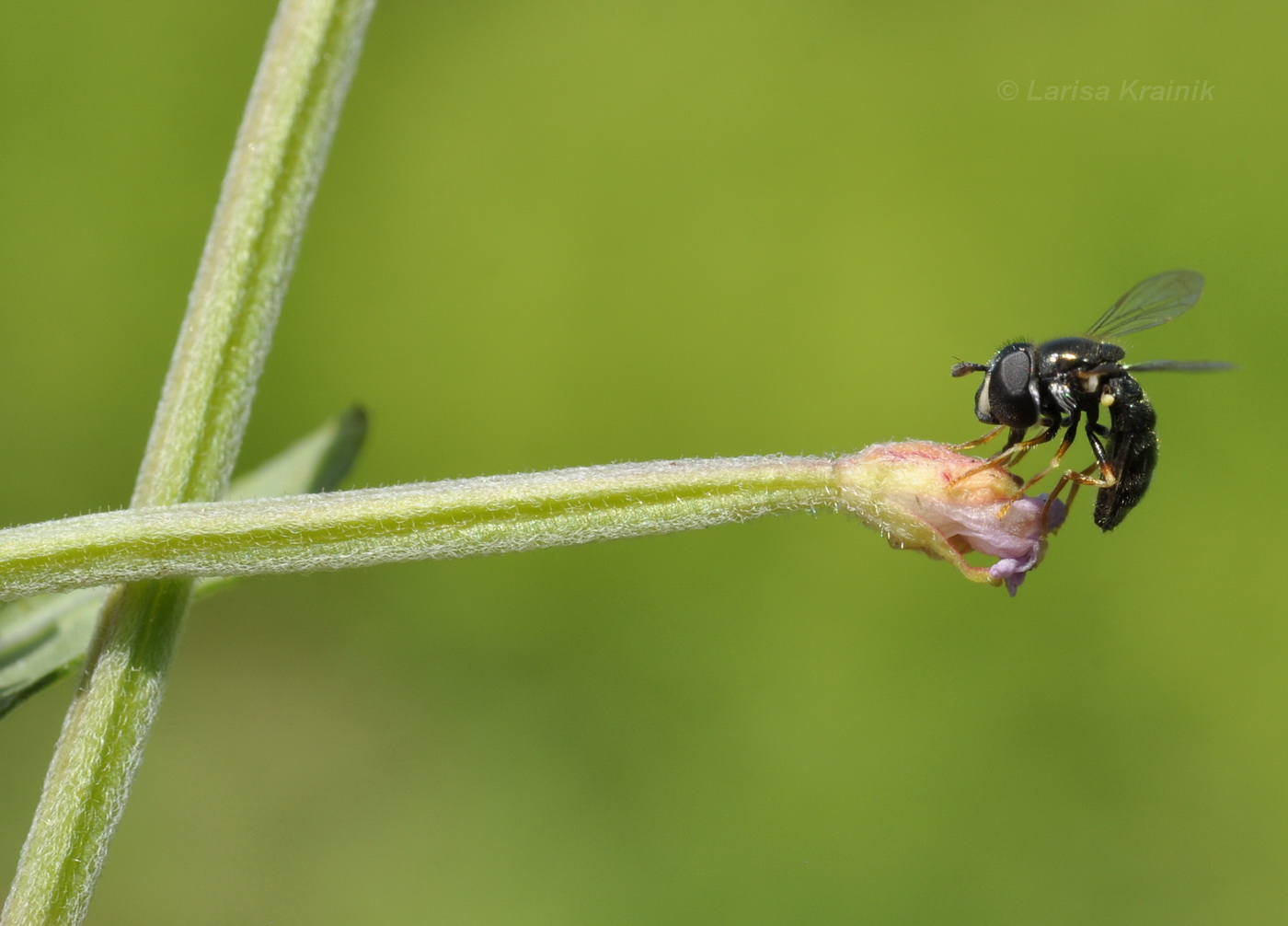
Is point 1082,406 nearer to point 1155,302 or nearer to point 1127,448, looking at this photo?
point 1127,448

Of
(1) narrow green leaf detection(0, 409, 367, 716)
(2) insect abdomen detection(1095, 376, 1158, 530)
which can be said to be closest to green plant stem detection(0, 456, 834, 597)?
(1) narrow green leaf detection(0, 409, 367, 716)

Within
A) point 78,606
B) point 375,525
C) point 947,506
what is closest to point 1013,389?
point 947,506

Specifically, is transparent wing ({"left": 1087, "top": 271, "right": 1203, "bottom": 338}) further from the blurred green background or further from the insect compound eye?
the blurred green background

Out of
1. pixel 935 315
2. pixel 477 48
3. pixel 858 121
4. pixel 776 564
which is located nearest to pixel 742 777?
pixel 776 564

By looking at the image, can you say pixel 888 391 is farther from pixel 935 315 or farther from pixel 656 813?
pixel 656 813

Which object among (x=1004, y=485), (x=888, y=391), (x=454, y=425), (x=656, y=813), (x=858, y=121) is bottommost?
(x=656, y=813)
